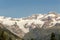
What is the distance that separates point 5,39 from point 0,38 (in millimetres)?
3785

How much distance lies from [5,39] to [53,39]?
2948cm

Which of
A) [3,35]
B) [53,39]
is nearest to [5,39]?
[3,35]

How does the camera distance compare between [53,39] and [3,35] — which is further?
[53,39]

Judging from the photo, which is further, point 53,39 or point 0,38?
point 53,39

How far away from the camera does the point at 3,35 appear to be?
92.1 m

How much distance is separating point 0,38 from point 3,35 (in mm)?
3254

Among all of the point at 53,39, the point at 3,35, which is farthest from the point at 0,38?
the point at 53,39

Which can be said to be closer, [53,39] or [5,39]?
[5,39]

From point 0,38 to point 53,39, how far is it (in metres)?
33.0

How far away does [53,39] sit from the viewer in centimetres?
11269

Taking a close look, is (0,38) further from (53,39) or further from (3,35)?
(53,39)

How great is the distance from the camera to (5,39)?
303 feet

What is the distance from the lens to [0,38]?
292ft

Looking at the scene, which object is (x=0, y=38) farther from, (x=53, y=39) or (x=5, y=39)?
(x=53, y=39)
